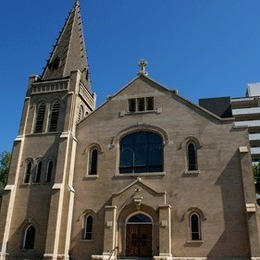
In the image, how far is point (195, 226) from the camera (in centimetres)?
2039

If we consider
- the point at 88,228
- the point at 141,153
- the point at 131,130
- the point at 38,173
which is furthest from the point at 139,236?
the point at 38,173

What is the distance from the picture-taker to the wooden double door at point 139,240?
2050cm

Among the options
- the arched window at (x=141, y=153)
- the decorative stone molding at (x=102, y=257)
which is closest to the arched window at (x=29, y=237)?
the decorative stone molding at (x=102, y=257)

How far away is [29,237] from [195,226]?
11.2m

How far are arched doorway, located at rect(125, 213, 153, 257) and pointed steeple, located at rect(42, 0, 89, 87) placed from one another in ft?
44.8

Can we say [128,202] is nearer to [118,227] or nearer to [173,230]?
[118,227]

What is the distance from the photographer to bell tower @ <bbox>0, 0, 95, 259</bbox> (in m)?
21.8

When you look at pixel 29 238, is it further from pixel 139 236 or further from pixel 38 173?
pixel 139 236

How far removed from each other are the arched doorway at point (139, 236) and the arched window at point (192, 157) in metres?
4.47

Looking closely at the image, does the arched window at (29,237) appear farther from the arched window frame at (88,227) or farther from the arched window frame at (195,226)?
the arched window frame at (195,226)

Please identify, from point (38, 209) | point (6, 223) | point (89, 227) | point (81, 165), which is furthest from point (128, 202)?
point (6, 223)

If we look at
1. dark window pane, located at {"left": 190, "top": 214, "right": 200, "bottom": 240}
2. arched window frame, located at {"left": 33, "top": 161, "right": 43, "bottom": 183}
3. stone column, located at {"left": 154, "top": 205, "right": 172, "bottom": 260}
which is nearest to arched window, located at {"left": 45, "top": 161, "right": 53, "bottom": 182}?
arched window frame, located at {"left": 33, "top": 161, "right": 43, "bottom": 183}

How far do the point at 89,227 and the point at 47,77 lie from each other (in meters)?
13.6

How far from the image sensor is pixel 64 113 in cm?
2556
